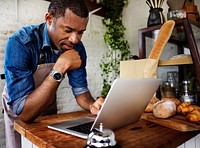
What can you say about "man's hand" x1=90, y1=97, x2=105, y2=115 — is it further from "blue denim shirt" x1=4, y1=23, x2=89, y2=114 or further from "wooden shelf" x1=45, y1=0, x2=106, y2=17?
"wooden shelf" x1=45, y1=0, x2=106, y2=17

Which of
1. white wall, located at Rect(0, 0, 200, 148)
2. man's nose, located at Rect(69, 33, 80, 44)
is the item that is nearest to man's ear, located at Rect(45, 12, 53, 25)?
man's nose, located at Rect(69, 33, 80, 44)

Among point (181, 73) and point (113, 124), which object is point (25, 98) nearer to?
point (113, 124)

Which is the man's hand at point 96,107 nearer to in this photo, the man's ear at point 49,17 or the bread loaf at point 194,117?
the bread loaf at point 194,117

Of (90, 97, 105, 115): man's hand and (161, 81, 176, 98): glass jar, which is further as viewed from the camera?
(161, 81, 176, 98): glass jar

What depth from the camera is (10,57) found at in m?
0.98

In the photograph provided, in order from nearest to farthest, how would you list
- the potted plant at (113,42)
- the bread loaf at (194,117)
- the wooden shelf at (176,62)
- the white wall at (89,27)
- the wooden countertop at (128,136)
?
the wooden countertop at (128,136) < the bread loaf at (194,117) < the wooden shelf at (176,62) < the white wall at (89,27) < the potted plant at (113,42)

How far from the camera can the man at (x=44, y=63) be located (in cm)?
92

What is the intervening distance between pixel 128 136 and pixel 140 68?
759 mm

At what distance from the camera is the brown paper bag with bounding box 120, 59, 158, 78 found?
4.41ft

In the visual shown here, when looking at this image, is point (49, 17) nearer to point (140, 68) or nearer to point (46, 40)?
point (46, 40)

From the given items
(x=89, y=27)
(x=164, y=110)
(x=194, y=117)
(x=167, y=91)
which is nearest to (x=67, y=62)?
(x=164, y=110)

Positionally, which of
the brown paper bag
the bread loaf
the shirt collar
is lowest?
the bread loaf

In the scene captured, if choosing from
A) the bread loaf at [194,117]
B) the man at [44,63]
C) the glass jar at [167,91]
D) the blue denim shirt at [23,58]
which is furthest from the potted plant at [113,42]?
the bread loaf at [194,117]

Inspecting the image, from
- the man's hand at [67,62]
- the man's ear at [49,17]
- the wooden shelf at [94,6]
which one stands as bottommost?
the man's hand at [67,62]
